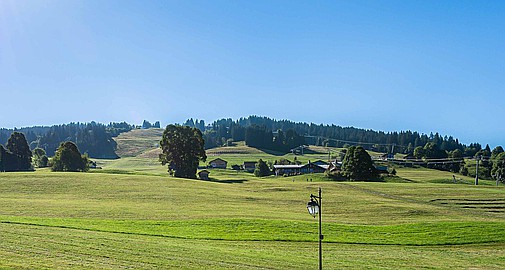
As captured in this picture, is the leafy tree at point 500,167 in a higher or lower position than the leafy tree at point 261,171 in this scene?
higher

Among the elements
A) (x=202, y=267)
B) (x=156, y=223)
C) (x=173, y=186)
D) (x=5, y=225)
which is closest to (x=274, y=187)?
(x=173, y=186)

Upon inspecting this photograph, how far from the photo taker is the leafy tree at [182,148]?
315ft

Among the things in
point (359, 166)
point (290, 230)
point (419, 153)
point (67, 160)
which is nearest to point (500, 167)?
point (359, 166)

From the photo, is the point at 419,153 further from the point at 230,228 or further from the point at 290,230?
the point at 230,228

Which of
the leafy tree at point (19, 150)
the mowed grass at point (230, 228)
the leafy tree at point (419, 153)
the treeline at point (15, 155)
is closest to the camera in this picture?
the mowed grass at point (230, 228)

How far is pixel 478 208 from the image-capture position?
5419 cm

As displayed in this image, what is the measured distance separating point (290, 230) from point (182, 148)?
196ft

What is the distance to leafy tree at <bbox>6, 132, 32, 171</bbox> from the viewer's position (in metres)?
104

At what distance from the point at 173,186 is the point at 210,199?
13.4 metres

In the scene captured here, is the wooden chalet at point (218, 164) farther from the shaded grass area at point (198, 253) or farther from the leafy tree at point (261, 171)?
the shaded grass area at point (198, 253)

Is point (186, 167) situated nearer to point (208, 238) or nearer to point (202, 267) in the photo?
point (208, 238)

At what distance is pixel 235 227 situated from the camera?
39219 mm

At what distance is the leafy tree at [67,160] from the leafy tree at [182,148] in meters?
17.8

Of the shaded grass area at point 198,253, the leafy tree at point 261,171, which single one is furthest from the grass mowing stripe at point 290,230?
the leafy tree at point 261,171
